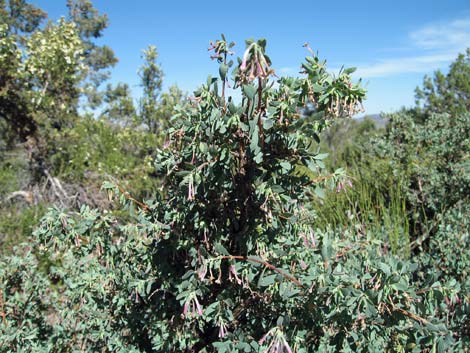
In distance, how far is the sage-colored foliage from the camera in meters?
1.13

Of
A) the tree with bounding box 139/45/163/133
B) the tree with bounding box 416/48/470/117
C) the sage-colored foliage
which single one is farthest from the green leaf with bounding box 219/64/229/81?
the tree with bounding box 416/48/470/117

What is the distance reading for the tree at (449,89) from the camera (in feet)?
33.3

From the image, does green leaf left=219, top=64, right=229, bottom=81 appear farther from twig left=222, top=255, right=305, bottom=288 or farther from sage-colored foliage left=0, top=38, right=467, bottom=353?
twig left=222, top=255, right=305, bottom=288

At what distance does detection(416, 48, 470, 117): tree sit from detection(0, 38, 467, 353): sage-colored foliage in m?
9.72

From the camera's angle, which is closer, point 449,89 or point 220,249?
point 220,249

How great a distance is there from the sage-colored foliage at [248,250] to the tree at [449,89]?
972cm

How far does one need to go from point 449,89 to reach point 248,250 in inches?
451

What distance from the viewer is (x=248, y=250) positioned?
1.25 m

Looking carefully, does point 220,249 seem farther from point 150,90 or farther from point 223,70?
point 150,90

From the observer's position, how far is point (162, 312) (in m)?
1.48

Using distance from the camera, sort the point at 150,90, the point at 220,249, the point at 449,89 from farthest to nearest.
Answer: the point at 449,89 → the point at 150,90 → the point at 220,249

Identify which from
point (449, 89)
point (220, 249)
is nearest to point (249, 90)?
point (220, 249)

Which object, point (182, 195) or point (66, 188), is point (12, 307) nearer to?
point (182, 195)

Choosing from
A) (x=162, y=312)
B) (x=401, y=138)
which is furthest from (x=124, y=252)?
(x=401, y=138)
